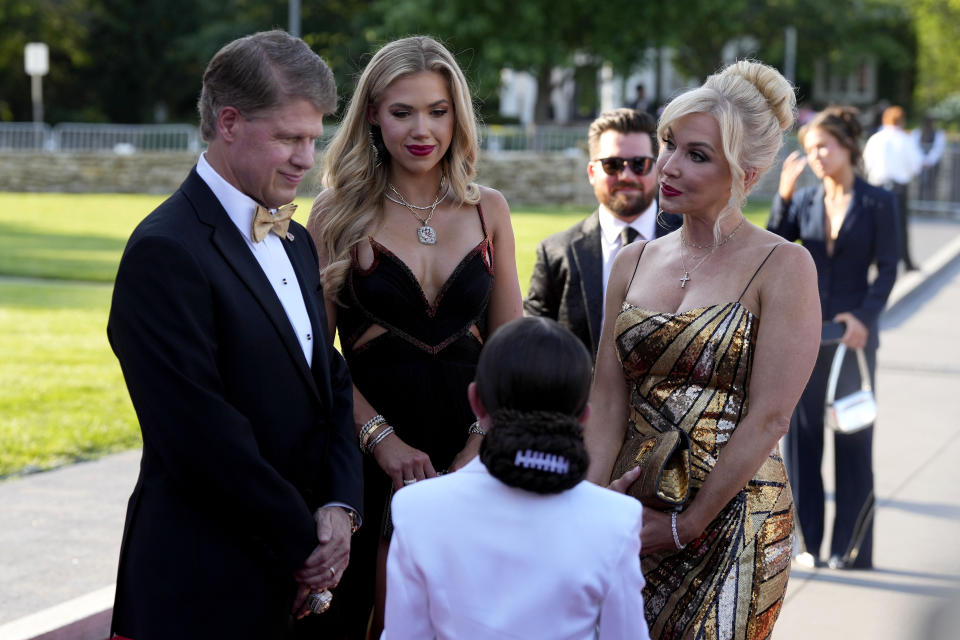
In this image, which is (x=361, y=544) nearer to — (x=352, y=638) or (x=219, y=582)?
(x=352, y=638)

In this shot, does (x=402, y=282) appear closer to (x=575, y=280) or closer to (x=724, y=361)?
(x=724, y=361)

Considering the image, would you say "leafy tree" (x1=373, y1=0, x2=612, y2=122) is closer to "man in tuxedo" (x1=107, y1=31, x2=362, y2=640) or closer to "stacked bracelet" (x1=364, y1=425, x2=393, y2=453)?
"stacked bracelet" (x1=364, y1=425, x2=393, y2=453)

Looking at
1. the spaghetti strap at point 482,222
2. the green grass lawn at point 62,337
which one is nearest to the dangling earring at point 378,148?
the spaghetti strap at point 482,222

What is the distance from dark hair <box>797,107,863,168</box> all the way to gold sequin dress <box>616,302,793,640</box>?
3.40 m

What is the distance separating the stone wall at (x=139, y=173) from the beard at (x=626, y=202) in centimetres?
2610

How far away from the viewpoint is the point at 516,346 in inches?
92.9

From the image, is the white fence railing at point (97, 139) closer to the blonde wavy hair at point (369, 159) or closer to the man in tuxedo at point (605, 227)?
the man in tuxedo at point (605, 227)

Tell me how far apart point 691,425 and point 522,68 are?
1549 inches

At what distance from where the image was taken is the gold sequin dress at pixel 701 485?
3.09 meters

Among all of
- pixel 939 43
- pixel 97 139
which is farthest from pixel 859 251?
pixel 939 43

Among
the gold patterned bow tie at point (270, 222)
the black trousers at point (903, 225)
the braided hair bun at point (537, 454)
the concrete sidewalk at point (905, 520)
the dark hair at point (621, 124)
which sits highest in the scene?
the dark hair at point (621, 124)

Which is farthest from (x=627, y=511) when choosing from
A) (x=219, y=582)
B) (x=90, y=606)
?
(x=90, y=606)

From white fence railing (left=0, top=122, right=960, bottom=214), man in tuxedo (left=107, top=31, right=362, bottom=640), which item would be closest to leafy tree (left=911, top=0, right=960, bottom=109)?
white fence railing (left=0, top=122, right=960, bottom=214)

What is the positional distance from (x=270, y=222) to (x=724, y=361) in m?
1.23
